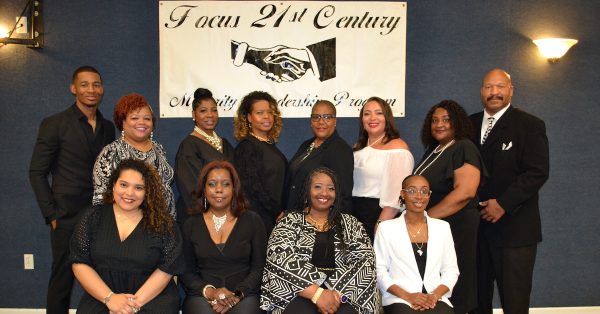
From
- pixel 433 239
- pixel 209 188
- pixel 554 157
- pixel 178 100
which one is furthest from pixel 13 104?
pixel 554 157

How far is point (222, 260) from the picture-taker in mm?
3184

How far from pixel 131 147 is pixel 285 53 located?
1793mm

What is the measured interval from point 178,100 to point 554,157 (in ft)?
10.5

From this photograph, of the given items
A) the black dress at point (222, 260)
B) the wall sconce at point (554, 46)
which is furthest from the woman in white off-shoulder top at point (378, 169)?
the wall sconce at point (554, 46)

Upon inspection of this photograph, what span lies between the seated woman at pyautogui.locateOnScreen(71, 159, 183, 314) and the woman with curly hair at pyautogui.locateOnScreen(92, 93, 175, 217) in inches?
12.8

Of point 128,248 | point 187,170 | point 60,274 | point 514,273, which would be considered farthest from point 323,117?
point 60,274

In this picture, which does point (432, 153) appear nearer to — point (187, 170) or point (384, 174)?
point (384, 174)

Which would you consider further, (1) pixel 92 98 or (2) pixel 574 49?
(2) pixel 574 49

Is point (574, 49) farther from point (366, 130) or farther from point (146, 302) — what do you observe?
point (146, 302)

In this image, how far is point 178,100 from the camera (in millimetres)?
4711

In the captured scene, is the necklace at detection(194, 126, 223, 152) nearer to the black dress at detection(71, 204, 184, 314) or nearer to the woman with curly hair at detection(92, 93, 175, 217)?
the woman with curly hair at detection(92, 93, 175, 217)

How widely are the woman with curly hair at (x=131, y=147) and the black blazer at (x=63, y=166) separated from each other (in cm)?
37

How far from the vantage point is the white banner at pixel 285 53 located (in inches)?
184

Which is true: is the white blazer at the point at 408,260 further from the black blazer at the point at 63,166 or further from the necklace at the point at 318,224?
the black blazer at the point at 63,166
